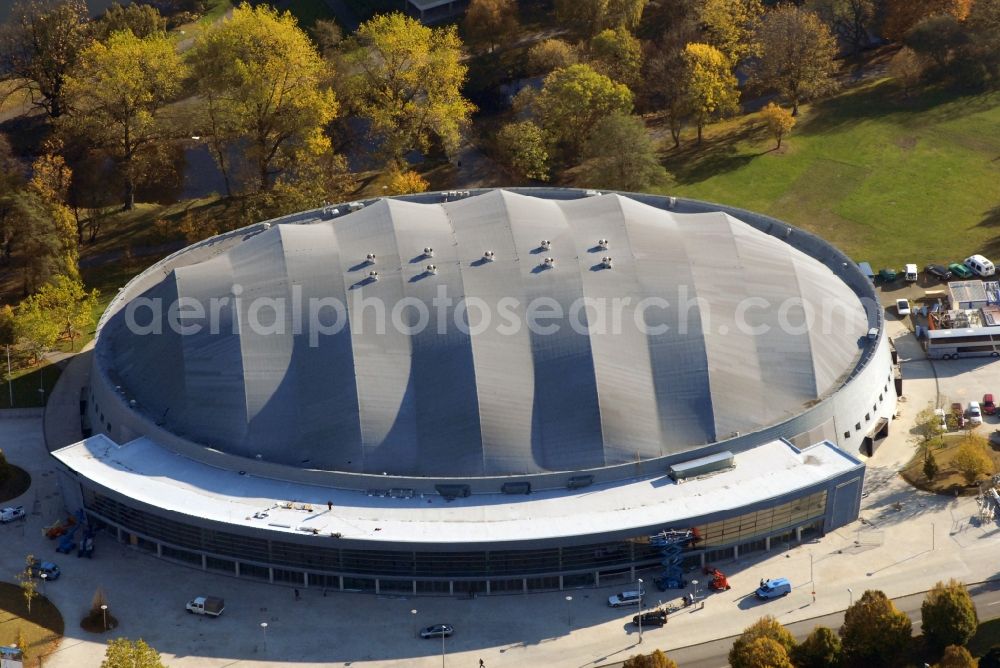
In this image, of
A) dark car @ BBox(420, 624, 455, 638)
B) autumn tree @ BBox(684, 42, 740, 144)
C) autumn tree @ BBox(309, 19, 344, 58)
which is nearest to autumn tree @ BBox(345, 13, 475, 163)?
autumn tree @ BBox(309, 19, 344, 58)

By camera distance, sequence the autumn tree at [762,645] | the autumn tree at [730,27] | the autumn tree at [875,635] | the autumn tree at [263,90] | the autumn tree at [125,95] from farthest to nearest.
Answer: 1. the autumn tree at [730,27]
2. the autumn tree at [263,90]
3. the autumn tree at [125,95]
4. the autumn tree at [875,635]
5. the autumn tree at [762,645]

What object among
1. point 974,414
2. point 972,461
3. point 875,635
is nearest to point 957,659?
point 875,635

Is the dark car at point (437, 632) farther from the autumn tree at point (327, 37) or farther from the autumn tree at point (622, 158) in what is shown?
the autumn tree at point (327, 37)

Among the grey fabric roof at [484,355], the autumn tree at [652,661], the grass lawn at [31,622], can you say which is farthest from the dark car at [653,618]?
the grass lawn at [31,622]

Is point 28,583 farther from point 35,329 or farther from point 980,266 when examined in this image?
point 980,266

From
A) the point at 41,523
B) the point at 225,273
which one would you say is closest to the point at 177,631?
the point at 41,523

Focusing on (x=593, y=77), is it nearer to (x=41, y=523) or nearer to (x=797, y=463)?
(x=797, y=463)

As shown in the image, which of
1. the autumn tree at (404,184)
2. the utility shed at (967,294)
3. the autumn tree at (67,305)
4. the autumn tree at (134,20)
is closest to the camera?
the autumn tree at (67,305)
